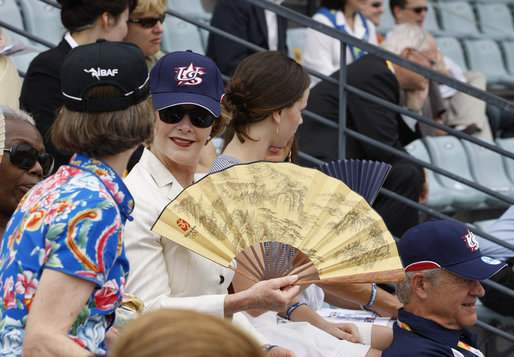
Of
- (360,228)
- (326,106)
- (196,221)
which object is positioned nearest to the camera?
(196,221)

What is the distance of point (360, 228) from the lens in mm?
3051

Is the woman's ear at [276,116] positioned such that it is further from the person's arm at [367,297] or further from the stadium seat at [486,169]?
the stadium seat at [486,169]

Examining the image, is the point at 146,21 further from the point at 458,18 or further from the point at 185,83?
the point at 458,18

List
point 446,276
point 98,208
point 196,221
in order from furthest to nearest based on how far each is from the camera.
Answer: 1. point 446,276
2. point 196,221
3. point 98,208

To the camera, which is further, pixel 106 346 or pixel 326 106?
pixel 326 106

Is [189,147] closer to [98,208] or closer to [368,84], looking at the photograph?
[98,208]

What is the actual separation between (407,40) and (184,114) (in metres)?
3.43

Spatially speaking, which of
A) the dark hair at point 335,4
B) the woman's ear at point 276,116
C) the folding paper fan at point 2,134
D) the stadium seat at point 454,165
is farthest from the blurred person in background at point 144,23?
the stadium seat at point 454,165

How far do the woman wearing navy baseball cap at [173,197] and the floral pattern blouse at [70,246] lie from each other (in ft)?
1.41

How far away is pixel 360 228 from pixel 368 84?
230 cm

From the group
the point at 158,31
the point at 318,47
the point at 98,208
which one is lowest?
the point at 318,47

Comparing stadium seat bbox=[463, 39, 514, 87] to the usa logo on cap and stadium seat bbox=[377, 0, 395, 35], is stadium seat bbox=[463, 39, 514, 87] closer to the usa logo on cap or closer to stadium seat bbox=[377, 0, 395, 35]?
stadium seat bbox=[377, 0, 395, 35]

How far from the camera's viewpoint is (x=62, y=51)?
13.0 feet

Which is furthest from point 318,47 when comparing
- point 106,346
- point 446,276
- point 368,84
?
point 106,346
